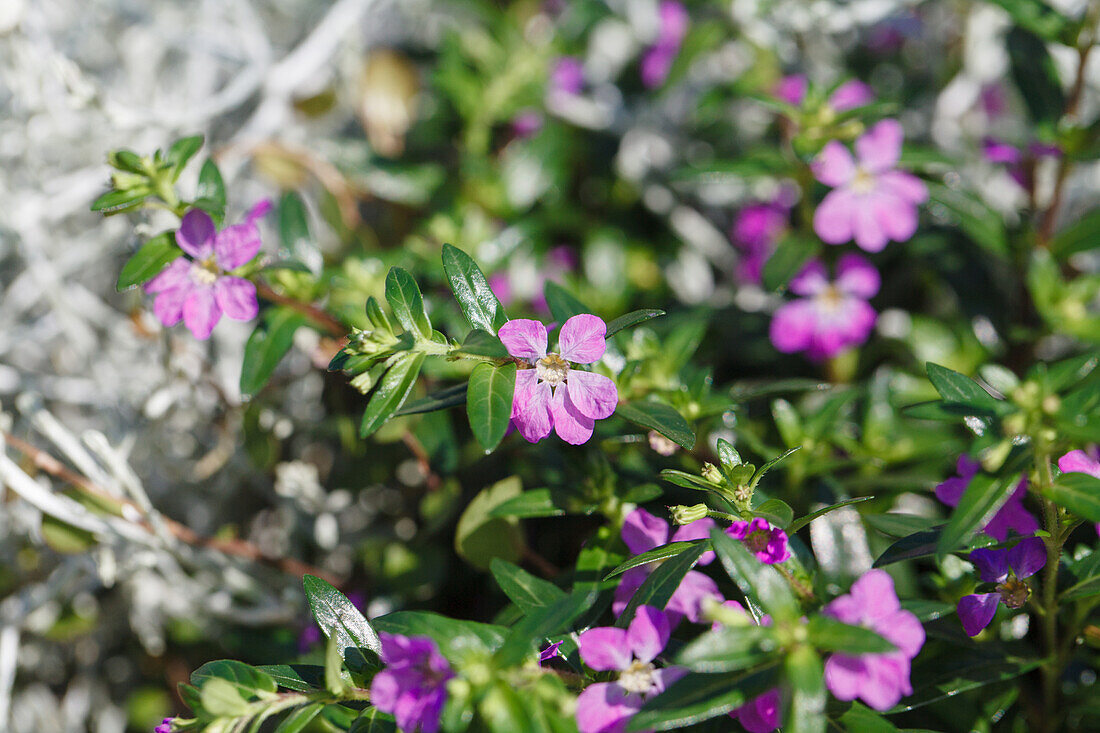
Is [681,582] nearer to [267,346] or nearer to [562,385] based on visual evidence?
[562,385]

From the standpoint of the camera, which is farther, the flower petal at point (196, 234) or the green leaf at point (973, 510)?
the flower petal at point (196, 234)

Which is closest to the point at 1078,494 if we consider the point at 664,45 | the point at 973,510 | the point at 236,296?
the point at 973,510

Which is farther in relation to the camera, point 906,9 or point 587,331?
point 906,9

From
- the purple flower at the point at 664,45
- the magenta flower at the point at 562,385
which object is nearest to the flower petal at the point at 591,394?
the magenta flower at the point at 562,385

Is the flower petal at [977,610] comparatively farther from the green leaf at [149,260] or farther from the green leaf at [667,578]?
the green leaf at [149,260]

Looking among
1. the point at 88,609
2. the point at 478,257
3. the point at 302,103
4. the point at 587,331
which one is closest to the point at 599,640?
the point at 587,331

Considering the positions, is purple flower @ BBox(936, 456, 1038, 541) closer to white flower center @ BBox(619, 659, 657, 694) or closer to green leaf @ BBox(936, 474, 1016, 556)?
green leaf @ BBox(936, 474, 1016, 556)

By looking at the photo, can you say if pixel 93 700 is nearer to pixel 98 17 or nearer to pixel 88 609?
pixel 88 609
